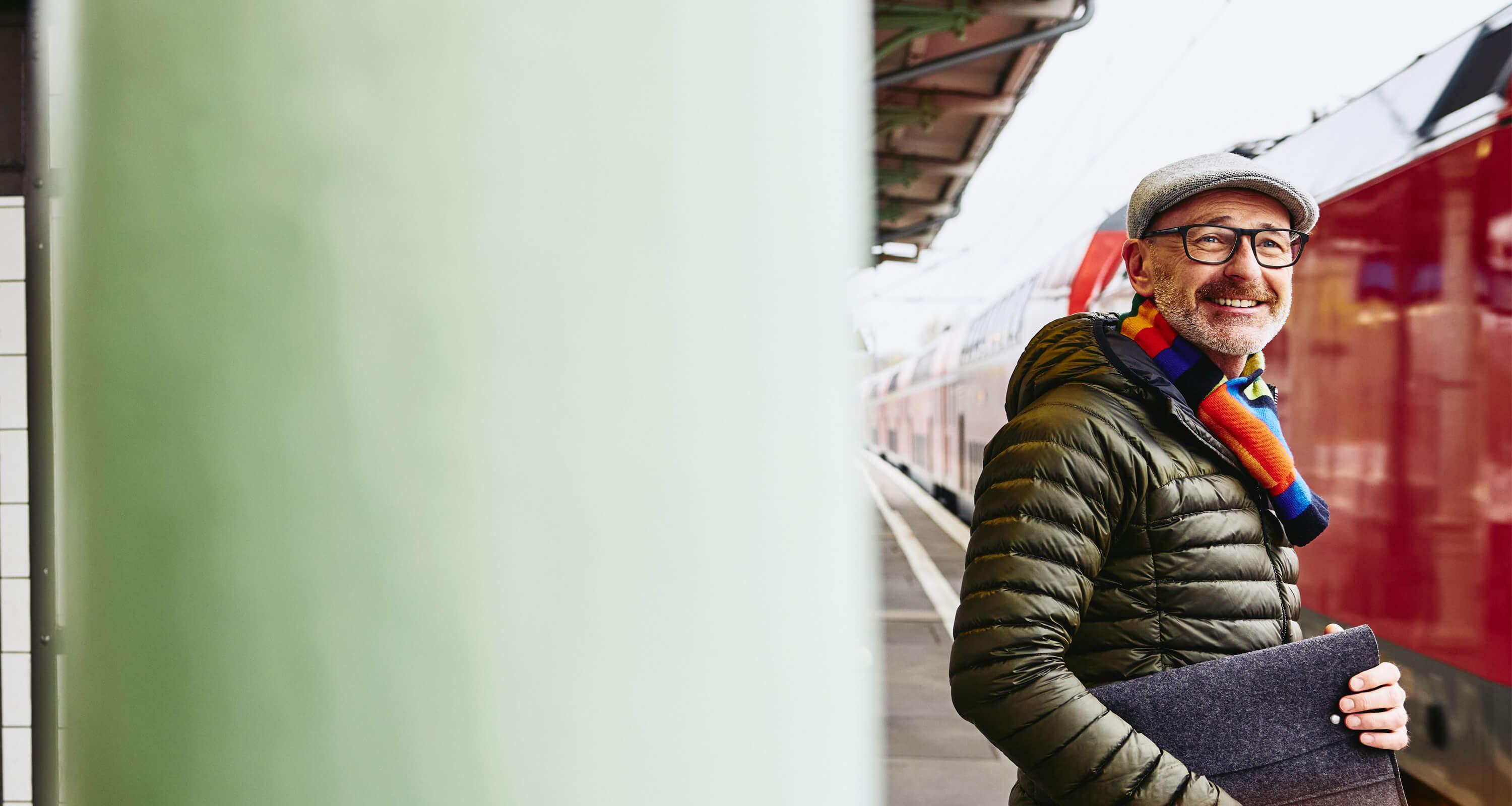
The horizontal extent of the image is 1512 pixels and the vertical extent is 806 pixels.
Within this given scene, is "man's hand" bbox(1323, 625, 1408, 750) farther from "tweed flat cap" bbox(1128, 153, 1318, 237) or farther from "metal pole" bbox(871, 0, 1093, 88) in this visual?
"metal pole" bbox(871, 0, 1093, 88)

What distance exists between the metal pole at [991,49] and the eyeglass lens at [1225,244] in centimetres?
545

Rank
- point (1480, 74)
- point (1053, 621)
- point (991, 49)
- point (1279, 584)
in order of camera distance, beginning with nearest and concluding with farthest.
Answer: point (1053, 621), point (1279, 584), point (1480, 74), point (991, 49)

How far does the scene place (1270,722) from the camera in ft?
4.45

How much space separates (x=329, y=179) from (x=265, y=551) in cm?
15

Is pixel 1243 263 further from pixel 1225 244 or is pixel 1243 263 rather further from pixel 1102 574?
pixel 1102 574

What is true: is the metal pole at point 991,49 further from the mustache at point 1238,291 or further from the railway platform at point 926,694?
the mustache at point 1238,291

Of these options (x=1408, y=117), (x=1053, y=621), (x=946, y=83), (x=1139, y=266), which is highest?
(x=946, y=83)

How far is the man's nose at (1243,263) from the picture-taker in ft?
5.02

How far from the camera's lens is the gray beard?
1.53m

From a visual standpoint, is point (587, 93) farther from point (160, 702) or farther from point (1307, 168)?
point (1307, 168)

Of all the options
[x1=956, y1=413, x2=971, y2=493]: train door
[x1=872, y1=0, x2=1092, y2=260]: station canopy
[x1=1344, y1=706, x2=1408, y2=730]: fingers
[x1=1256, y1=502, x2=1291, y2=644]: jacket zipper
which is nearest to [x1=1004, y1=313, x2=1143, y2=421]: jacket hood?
[x1=1256, y1=502, x2=1291, y2=644]: jacket zipper

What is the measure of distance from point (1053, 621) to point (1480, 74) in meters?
2.91

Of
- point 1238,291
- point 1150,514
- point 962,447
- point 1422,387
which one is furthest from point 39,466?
point 962,447

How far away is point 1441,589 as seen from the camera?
3.24 meters
